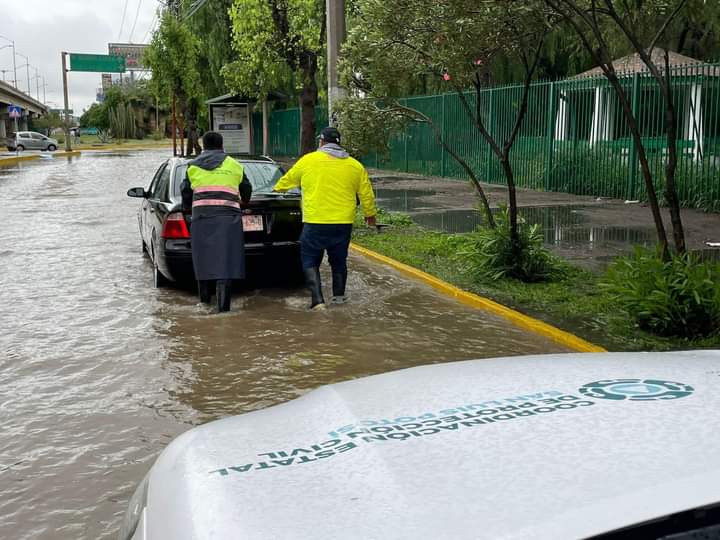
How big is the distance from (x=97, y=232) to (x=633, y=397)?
13271mm

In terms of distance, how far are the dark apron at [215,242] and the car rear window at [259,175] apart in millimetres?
1268

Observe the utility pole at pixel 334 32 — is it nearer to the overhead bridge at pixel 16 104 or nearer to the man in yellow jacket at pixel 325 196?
the man in yellow jacket at pixel 325 196

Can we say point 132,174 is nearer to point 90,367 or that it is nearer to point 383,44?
point 383,44

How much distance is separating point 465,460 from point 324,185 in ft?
20.9

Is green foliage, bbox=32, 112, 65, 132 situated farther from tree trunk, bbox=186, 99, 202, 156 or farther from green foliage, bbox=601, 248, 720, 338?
green foliage, bbox=601, 248, 720, 338

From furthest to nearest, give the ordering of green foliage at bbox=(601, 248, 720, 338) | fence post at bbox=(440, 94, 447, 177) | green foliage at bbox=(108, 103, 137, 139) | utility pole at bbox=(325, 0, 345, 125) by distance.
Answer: green foliage at bbox=(108, 103, 137, 139)
fence post at bbox=(440, 94, 447, 177)
utility pole at bbox=(325, 0, 345, 125)
green foliage at bbox=(601, 248, 720, 338)

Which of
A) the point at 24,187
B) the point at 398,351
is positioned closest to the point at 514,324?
the point at 398,351

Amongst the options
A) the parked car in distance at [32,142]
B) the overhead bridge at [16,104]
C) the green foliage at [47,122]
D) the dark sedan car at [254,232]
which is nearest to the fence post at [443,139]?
the dark sedan car at [254,232]

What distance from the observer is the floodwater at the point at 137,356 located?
14.6 ft

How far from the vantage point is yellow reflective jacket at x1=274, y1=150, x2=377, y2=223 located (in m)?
8.16

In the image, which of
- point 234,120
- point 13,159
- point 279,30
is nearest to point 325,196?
point 279,30

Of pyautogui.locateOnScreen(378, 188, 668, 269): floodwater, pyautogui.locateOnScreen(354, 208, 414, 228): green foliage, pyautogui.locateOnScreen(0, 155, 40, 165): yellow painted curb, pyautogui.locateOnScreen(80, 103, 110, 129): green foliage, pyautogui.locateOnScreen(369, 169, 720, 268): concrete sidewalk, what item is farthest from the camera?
pyautogui.locateOnScreen(80, 103, 110, 129): green foliage

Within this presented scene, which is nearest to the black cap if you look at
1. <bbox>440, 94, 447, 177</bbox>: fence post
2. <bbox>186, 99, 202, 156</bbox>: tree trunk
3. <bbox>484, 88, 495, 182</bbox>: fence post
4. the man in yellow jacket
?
the man in yellow jacket

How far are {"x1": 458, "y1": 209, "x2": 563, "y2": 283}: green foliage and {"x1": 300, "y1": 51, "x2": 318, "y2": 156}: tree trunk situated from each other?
397 inches
